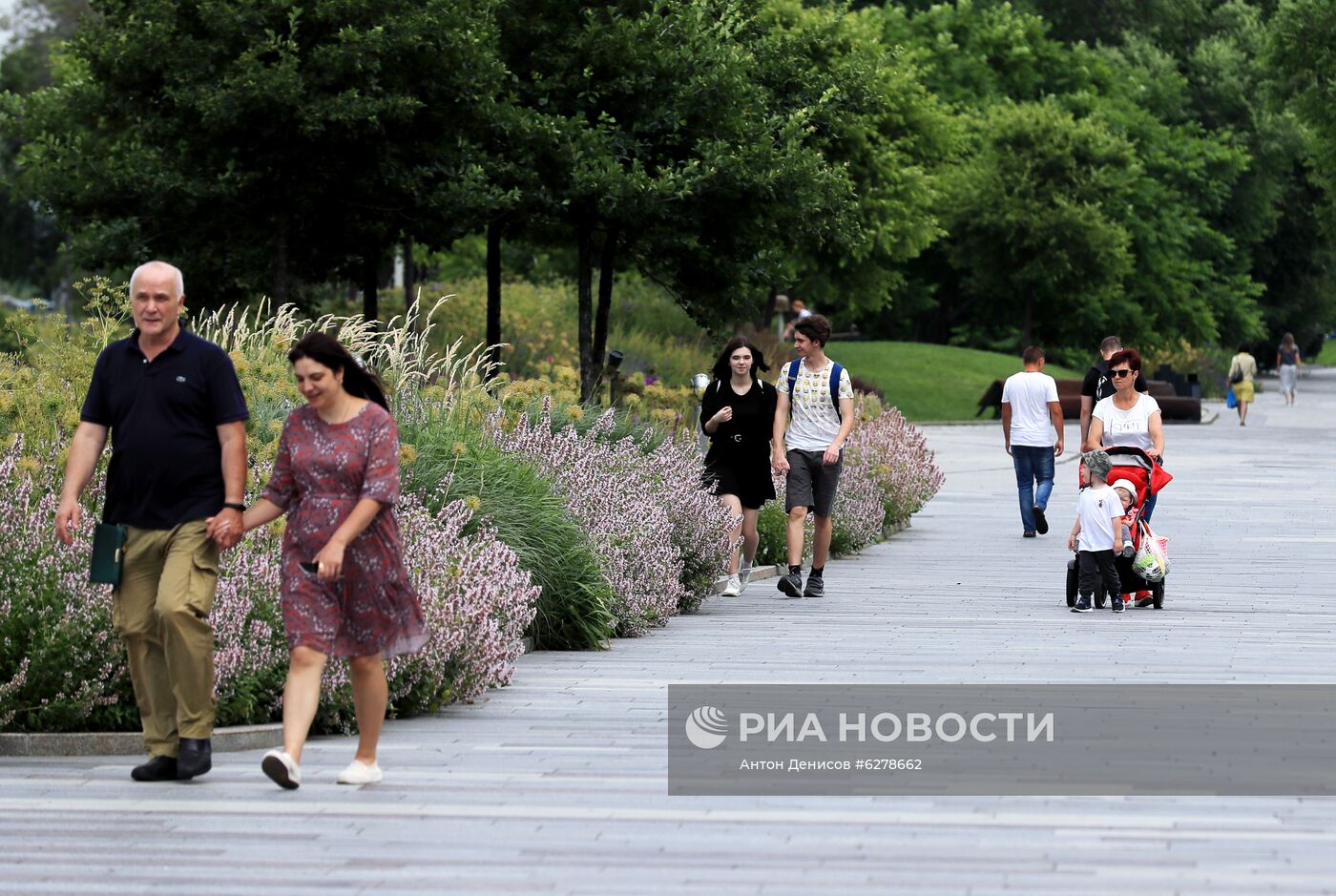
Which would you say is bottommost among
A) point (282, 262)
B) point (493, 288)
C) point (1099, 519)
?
point (1099, 519)

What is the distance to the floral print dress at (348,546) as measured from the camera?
273 inches

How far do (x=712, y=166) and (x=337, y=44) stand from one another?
526cm

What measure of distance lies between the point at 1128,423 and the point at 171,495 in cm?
797

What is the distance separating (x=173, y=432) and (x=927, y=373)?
47092 millimetres

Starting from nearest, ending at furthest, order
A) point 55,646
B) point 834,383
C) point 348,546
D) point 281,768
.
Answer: point 281,768, point 348,546, point 55,646, point 834,383

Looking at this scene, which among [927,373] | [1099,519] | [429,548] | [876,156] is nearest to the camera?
[429,548]

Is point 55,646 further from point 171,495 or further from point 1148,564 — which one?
point 1148,564

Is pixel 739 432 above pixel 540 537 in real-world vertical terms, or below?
above

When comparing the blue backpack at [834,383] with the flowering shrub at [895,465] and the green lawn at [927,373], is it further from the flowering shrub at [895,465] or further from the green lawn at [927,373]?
the green lawn at [927,373]

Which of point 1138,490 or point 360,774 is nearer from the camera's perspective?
point 360,774

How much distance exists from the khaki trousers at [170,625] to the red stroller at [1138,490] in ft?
22.6

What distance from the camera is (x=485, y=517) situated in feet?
35.4

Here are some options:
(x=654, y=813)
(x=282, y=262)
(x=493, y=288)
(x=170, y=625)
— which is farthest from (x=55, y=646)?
(x=493, y=288)

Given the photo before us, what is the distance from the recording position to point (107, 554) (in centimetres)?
710
